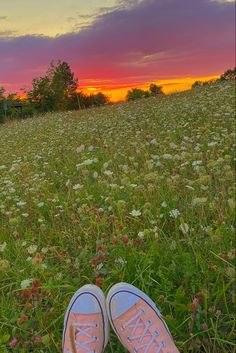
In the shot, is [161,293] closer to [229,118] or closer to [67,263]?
[67,263]

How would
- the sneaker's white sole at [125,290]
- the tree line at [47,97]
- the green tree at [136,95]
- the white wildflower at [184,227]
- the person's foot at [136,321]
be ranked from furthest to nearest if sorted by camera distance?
the tree line at [47,97] → the green tree at [136,95] → the white wildflower at [184,227] → the sneaker's white sole at [125,290] → the person's foot at [136,321]

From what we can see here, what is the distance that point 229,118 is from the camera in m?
6.25

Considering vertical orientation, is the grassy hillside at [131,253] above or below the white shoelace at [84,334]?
above

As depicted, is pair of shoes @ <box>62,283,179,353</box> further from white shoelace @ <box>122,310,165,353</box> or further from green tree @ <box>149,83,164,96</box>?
green tree @ <box>149,83,164,96</box>

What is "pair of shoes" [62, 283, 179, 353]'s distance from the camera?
224 centimetres

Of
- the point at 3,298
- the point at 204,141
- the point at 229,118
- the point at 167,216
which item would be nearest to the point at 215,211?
the point at 167,216

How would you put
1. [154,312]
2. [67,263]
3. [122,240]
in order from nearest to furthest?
[154,312] → [122,240] → [67,263]

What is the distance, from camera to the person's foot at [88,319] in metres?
2.27

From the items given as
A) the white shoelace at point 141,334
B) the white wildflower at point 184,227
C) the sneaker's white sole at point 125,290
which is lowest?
the white shoelace at point 141,334

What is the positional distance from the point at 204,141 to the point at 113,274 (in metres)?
2.94

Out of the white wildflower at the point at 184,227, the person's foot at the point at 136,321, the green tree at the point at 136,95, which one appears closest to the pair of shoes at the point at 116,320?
the person's foot at the point at 136,321

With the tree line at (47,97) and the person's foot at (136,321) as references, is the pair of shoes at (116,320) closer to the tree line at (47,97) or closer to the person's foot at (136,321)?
the person's foot at (136,321)

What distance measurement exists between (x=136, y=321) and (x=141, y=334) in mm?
83

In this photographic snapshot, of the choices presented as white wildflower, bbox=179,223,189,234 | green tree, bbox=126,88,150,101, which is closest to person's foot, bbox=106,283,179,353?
white wildflower, bbox=179,223,189,234
